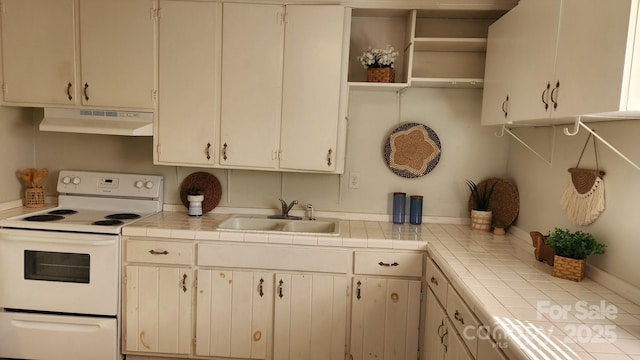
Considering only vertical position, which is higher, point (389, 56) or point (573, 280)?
point (389, 56)

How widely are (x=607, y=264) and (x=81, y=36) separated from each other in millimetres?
3063

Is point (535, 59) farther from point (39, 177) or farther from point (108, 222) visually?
point (39, 177)

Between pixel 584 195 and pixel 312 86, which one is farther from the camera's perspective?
pixel 312 86

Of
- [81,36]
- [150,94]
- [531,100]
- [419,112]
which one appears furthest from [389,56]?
[81,36]

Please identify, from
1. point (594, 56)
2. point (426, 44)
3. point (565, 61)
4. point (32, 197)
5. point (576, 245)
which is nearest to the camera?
point (594, 56)

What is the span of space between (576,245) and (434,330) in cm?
80

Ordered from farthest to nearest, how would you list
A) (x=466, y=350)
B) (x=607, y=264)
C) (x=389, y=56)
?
(x=389, y=56) → (x=607, y=264) → (x=466, y=350)

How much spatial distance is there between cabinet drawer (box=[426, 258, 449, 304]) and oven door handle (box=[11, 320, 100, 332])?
1.94 meters

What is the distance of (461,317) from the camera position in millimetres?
1675

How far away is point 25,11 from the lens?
8.31 ft

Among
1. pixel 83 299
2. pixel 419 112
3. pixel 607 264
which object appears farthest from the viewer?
pixel 419 112

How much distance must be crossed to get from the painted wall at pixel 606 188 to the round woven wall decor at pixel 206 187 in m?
2.03

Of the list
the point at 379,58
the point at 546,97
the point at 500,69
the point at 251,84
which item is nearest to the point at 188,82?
the point at 251,84

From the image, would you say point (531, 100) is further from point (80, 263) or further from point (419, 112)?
point (80, 263)
